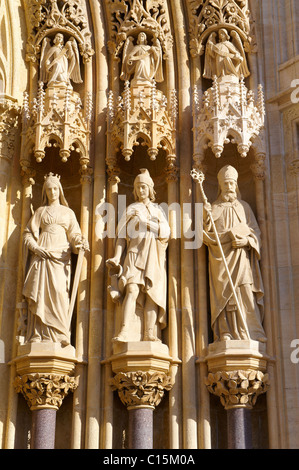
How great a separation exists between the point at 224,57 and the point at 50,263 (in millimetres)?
3920

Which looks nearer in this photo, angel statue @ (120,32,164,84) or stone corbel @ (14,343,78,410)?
stone corbel @ (14,343,78,410)

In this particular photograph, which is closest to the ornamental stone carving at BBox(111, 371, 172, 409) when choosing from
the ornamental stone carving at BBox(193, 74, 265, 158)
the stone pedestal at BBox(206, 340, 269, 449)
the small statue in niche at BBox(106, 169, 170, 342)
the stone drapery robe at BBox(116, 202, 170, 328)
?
the small statue in niche at BBox(106, 169, 170, 342)

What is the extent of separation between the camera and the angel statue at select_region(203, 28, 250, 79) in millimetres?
11773

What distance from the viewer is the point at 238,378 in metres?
10.0

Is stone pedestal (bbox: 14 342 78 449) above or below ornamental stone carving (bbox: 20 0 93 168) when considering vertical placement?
below

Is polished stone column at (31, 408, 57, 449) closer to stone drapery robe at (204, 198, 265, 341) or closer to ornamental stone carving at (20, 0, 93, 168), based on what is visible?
stone drapery robe at (204, 198, 265, 341)

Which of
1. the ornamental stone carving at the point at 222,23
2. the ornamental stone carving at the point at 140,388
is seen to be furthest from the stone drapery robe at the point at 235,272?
the ornamental stone carving at the point at 222,23

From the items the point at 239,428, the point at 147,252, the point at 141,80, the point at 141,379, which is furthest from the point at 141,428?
the point at 141,80

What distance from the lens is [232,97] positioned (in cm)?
1135

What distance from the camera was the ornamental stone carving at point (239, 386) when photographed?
10.0m

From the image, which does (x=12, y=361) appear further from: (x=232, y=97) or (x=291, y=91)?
(x=291, y=91)

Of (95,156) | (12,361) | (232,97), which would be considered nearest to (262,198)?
(232,97)

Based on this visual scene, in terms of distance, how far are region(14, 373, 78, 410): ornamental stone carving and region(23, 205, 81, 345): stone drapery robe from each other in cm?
48

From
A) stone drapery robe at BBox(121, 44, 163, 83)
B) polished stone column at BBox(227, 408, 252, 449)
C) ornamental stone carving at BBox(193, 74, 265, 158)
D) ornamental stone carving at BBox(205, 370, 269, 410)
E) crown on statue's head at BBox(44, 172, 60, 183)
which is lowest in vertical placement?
polished stone column at BBox(227, 408, 252, 449)
